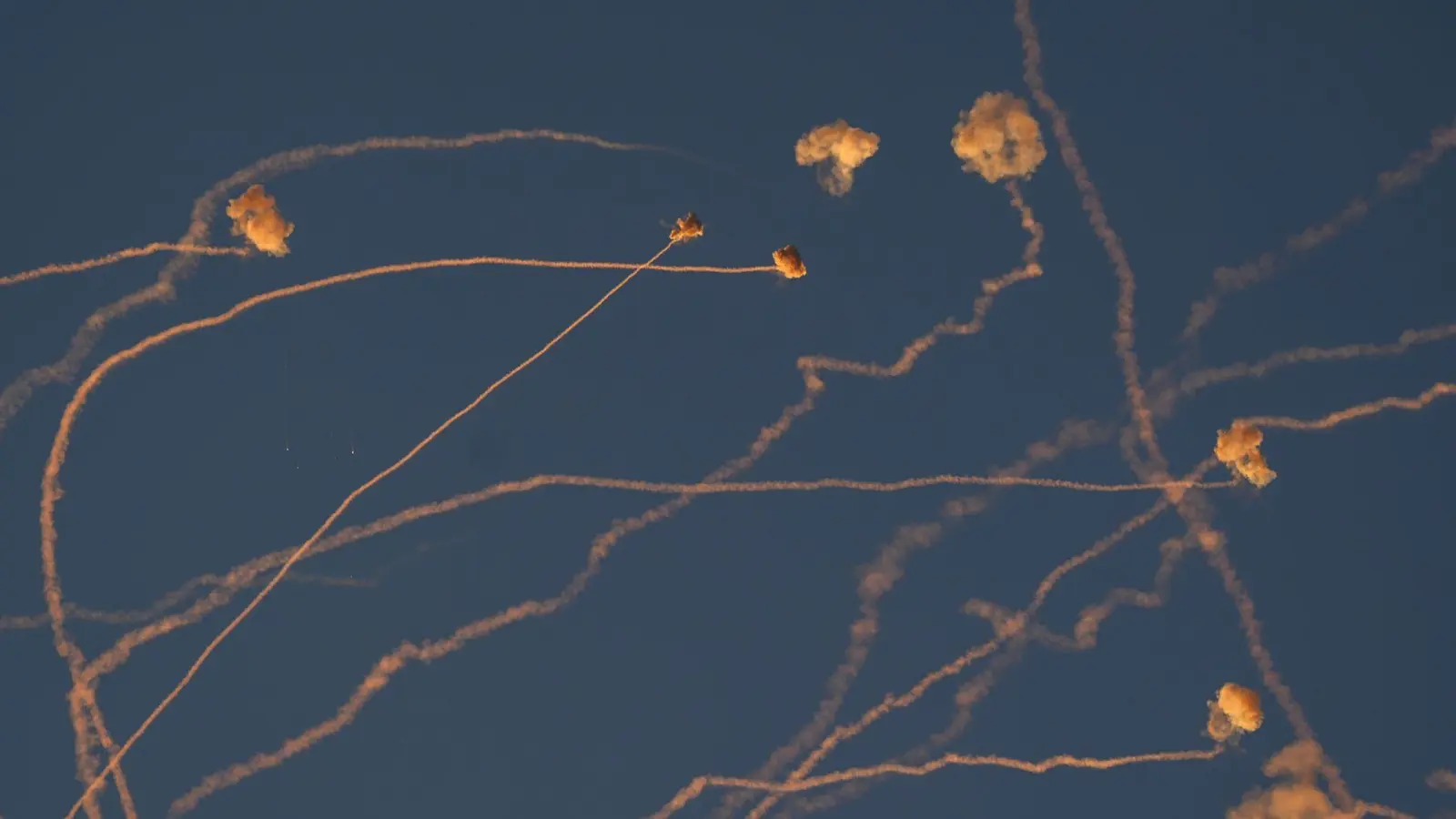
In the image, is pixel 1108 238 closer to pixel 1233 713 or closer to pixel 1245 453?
pixel 1245 453

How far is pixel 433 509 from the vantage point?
377 centimetres

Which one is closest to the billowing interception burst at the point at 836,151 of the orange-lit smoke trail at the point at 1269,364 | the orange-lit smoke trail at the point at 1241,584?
the orange-lit smoke trail at the point at 1269,364

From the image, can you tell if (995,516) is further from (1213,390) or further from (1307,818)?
(1307,818)

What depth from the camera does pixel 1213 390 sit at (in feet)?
12.6

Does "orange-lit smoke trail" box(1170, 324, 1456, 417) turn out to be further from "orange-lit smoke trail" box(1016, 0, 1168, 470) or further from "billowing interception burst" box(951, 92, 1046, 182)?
"billowing interception burst" box(951, 92, 1046, 182)

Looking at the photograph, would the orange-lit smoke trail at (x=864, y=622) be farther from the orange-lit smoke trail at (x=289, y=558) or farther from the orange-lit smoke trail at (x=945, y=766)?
the orange-lit smoke trail at (x=289, y=558)

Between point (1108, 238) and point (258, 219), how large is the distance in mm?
2577

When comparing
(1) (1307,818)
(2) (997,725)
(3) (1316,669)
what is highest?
(2) (997,725)

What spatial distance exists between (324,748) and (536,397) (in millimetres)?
1217

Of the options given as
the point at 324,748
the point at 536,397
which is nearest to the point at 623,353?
the point at 536,397

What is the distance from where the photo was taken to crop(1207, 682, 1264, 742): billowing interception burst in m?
3.80

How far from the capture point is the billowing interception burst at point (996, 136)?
12.6 feet

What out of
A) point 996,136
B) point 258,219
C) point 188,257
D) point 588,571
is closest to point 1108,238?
point 996,136

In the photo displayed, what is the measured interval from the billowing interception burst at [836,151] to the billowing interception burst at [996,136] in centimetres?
28
